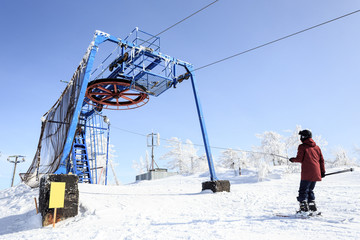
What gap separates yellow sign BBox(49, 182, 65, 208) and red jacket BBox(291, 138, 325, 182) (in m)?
4.42

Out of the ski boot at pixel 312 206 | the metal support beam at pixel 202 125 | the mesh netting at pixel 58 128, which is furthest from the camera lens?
the metal support beam at pixel 202 125

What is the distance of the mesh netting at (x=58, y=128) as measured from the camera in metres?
6.22

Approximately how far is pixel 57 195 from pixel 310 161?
184 inches

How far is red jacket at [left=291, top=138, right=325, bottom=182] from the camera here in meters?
3.72

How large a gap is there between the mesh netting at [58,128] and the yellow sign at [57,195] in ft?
3.90

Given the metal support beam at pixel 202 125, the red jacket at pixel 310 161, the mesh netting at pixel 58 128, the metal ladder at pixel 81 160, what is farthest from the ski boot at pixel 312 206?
the metal ladder at pixel 81 160

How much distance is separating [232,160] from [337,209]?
37862mm

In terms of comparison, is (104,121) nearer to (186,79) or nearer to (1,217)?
(186,79)

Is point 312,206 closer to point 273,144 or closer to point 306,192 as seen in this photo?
point 306,192

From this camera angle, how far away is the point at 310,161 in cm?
377

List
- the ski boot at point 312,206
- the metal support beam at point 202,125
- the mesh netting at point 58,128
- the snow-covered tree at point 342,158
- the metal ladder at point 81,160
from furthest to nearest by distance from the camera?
the snow-covered tree at point 342,158 < the metal ladder at point 81,160 < the metal support beam at point 202,125 < the mesh netting at point 58,128 < the ski boot at point 312,206

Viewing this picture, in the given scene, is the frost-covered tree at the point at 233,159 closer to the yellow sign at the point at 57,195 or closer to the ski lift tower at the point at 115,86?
the ski lift tower at the point at 115,86

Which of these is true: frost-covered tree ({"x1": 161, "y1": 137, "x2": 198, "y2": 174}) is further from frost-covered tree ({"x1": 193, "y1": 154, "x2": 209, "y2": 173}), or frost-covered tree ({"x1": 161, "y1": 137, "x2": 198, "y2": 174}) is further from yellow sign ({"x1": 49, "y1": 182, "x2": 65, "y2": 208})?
yellow sign ({"x1": 49, "y1": 182, "x2": 65, "y2": 208})

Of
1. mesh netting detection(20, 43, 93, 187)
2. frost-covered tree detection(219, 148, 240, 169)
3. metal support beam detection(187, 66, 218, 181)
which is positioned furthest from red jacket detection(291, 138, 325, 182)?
frost-covered tree detection(219, 148, 240, 169)
